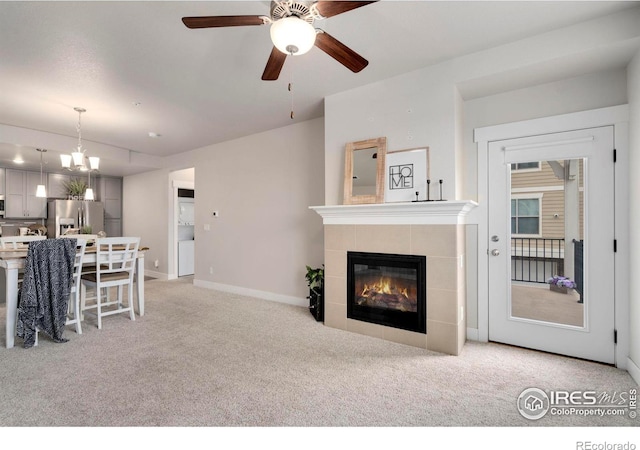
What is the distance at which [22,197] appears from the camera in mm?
6344

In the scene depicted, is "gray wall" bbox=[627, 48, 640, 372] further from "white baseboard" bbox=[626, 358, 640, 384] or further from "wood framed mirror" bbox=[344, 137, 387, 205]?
"wood framed mirror" bbox=[344, 137, 387, 205]

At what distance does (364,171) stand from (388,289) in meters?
1.22

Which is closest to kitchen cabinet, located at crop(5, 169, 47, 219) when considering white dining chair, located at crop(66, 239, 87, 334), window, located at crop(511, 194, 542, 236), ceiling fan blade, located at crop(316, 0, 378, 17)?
white dining chair, located at crop(66, 239, 87, 334)

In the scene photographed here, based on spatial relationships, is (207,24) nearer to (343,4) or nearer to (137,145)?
(343,4)

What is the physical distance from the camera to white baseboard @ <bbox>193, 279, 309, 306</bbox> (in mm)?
4246

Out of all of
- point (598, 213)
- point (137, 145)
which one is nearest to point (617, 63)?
point (598, 213)

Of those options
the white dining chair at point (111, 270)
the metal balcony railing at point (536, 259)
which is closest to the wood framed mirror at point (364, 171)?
the metal balcony railing at point (536, 259)

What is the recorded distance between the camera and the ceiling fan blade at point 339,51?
5.87 ft

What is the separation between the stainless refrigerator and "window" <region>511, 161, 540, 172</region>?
786cm

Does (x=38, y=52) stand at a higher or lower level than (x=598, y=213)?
higher

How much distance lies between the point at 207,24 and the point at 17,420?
249 centimetres

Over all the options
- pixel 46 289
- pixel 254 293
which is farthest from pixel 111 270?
pixel 254 293

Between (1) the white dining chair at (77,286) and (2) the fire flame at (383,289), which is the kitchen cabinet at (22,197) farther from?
(2) the fire flame at (383,289)

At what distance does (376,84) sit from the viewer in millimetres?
3084
